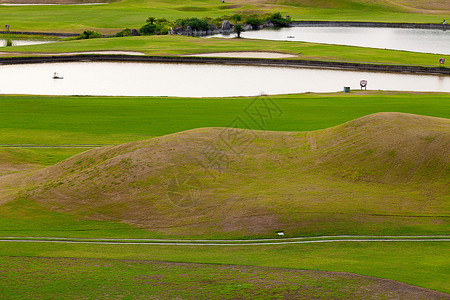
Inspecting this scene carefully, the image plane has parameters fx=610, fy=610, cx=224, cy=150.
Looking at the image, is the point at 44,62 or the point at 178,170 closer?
the point at 178,170

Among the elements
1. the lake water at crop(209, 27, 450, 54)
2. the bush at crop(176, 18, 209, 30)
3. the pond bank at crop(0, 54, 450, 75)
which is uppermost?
the bush at crop(176, 18, 209, 30)

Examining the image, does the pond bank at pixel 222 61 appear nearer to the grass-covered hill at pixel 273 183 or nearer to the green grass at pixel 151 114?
the green grass at pixel 151 114

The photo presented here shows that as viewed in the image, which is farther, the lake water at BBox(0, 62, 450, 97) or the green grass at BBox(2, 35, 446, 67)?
the green grass at BBox(2, 35, 446, 67)

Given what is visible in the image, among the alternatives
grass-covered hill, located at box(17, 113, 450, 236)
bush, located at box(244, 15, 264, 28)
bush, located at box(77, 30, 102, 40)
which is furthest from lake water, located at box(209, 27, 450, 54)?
grass-covered hill, located at box(17, 113, 450, 236)

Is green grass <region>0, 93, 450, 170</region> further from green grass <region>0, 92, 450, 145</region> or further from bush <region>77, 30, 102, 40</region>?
bush <region>77, 30, 102, 40</region>

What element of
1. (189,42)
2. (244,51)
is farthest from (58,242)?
(189,42)

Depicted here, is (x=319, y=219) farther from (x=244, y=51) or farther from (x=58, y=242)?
(x=244, y=51)
